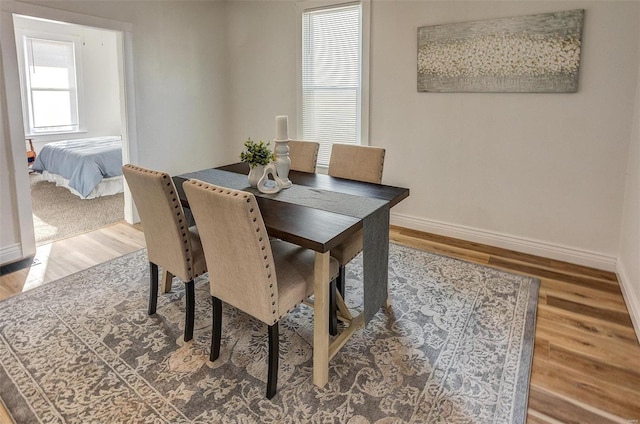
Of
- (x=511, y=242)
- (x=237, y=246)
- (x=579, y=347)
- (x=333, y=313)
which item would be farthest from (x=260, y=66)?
(x=579, y=347)

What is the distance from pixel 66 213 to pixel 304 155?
3.17 meters

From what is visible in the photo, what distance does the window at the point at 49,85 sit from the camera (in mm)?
6680

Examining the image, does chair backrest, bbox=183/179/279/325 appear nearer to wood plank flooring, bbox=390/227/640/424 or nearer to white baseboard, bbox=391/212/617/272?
wood plank flooring, bbox=390/227/640/424

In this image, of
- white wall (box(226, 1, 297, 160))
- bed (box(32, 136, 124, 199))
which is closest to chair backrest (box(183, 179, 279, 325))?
white wall (box(226, 1, 297, 160))

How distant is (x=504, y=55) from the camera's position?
128 inches

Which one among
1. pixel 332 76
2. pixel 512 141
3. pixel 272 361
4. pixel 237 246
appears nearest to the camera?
pixel 237 246

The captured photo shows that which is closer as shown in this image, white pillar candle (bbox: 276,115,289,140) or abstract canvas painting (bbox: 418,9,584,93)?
white pillar candle (bbox: 276,115,289,140)

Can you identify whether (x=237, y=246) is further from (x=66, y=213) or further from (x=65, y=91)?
(x=65, y=91)

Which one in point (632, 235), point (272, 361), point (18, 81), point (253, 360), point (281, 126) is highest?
point (18, 81)

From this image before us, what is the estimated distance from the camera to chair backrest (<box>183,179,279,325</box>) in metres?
1.59

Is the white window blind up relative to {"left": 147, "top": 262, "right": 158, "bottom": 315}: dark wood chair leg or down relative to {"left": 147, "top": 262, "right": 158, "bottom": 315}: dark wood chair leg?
up

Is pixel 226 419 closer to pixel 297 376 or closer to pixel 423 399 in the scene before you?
pixel 297 376

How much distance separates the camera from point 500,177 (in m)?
3.50

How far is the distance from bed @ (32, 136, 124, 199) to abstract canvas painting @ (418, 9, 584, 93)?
13.4 feet
